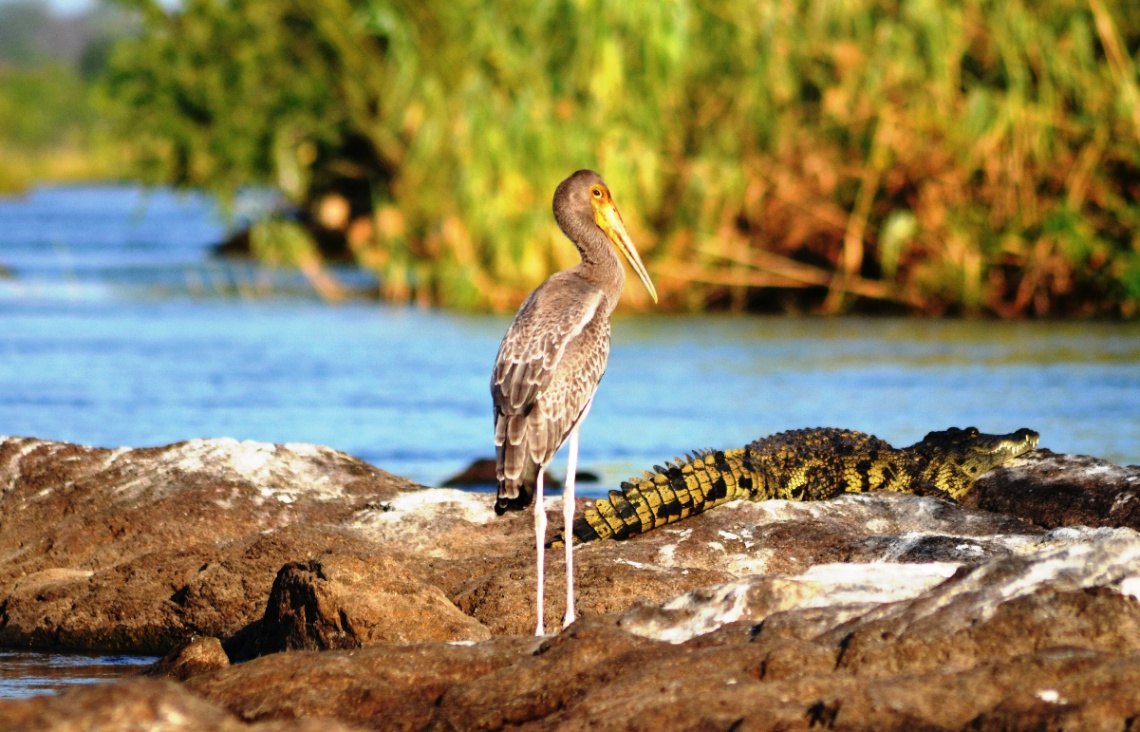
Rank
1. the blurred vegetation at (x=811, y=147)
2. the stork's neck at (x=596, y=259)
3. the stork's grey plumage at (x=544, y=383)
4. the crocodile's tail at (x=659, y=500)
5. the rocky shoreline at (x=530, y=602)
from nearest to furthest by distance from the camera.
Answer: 1. the rocky shoreline at (x=530, y=602)
2. the stork's grey plumage at (x=544, y=383)
3. the stork's neck at (x=596, y=259)
4. the crocodile's tail at (x=659, y=500)
5. the blurred vegetation at (x=811, y=147)

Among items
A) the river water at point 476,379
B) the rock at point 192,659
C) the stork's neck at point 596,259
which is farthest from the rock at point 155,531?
the river water at point 476,379

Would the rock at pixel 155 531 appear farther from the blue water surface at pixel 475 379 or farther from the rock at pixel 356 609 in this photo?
the blue water surface at pixel 475 379

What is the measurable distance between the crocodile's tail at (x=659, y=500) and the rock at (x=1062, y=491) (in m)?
1.14

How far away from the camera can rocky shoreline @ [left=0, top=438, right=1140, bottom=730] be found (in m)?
3.87

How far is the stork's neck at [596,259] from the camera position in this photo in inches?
266

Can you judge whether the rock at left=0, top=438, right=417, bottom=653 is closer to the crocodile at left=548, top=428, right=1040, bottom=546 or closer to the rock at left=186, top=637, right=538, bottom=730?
the crocodile at left=548, top=428, right=1040, bottom=546

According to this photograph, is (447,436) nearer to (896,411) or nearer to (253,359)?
(896,411)

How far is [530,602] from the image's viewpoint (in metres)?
5.90

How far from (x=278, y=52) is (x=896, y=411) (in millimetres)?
18209

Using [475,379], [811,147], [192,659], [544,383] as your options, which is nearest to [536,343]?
[544,383]

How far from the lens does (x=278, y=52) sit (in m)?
29.1

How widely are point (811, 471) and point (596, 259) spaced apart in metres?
1.48

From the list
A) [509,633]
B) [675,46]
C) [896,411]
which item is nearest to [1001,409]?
[896,411]

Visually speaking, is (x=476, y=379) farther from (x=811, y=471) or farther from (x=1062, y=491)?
(x=1062, y=491)
